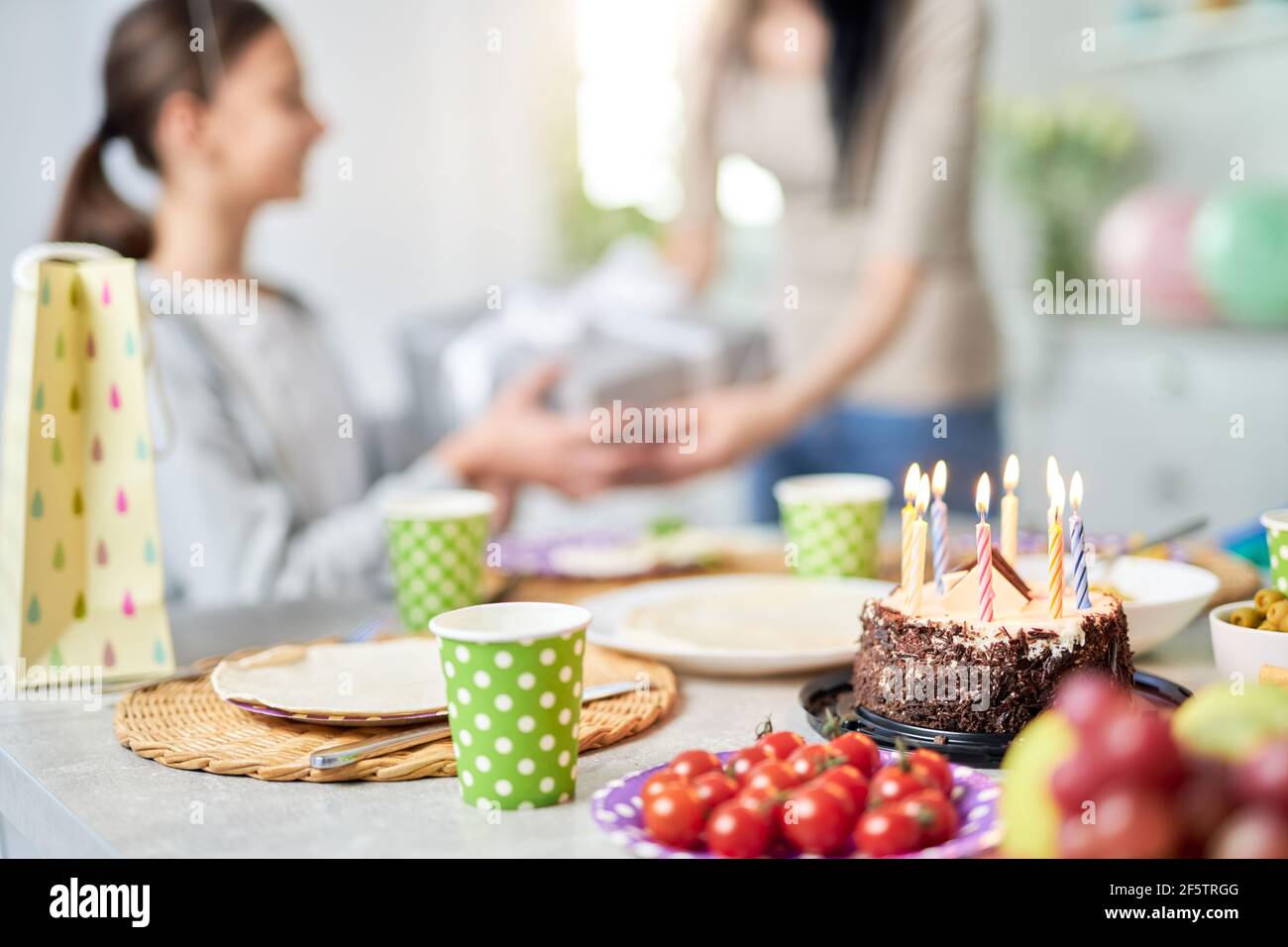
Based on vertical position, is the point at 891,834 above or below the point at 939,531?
below

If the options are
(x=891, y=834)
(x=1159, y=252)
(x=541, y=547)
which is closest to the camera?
(x=891, y=834)

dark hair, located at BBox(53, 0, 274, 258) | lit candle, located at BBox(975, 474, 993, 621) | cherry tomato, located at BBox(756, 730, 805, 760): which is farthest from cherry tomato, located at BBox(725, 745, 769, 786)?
dark hair, located at BBox(53, 0, 274, 258)

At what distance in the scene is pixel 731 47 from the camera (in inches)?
105

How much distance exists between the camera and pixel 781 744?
784 millimetres

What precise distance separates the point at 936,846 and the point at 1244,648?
1.31 ft

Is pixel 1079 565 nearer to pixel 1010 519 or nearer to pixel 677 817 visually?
pixel 1010 519

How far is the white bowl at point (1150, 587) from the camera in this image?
1062 millimetres

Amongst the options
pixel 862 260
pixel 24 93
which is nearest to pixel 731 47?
pixel 862 260

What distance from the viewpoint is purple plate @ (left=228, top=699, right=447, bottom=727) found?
3.06ft

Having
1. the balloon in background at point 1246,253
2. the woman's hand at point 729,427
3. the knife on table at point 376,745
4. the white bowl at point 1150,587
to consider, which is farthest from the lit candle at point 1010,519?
the balloon in background at point 1246,253

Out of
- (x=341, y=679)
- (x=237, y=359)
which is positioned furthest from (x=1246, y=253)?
(x=341, y=679)

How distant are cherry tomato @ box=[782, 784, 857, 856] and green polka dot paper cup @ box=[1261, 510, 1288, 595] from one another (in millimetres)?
541

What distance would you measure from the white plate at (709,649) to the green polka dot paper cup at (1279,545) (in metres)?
0.32

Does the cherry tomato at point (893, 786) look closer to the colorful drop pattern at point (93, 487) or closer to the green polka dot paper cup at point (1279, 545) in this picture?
the green polka dot paper cup at point (1279, 545)
